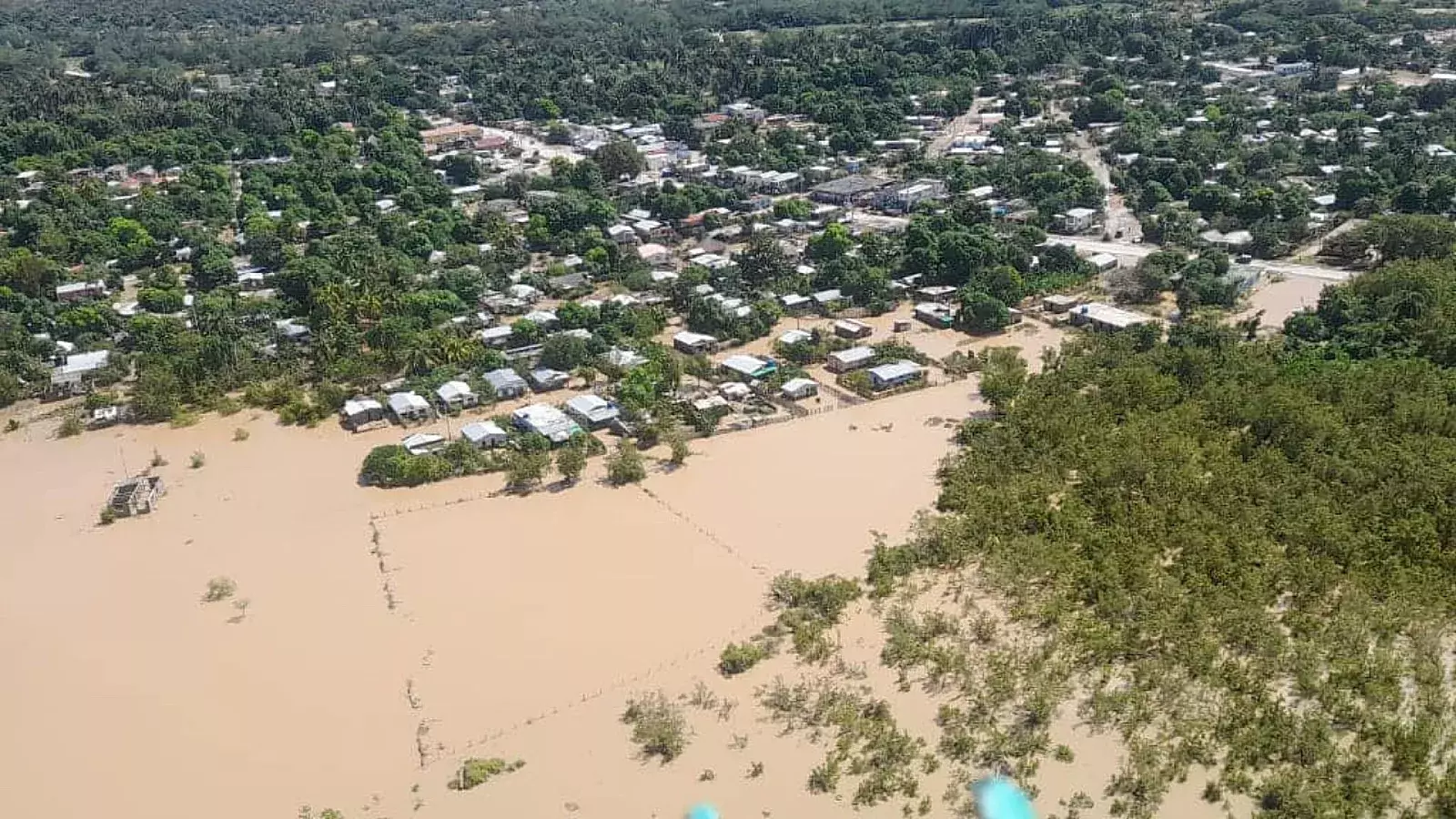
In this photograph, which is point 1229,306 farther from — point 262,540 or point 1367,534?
point 262,540

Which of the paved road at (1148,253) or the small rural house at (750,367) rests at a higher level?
the small rural house at (750,367)

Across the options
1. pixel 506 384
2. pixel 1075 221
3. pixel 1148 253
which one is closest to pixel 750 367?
pixel 506 384

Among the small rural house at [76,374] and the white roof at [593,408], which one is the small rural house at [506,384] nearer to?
the white roof at [593,408]

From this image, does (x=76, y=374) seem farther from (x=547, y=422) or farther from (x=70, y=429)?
(x=547, y=422)

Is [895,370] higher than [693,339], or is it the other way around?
[693,339]

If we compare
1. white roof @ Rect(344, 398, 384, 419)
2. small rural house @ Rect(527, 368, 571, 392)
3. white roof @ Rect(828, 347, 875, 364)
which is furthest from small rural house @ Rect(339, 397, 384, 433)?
white roof @ Rect(828, 347, 875, 364)

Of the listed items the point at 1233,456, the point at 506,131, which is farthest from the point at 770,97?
the point at 1233,456

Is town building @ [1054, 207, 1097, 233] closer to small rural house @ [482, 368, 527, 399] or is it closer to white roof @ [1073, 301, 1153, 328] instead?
white roof @ [1073, 301, 1153, 328]

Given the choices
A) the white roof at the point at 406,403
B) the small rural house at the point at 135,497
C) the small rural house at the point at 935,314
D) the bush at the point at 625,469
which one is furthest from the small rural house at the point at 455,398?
the small rural house at the point at 935,314
